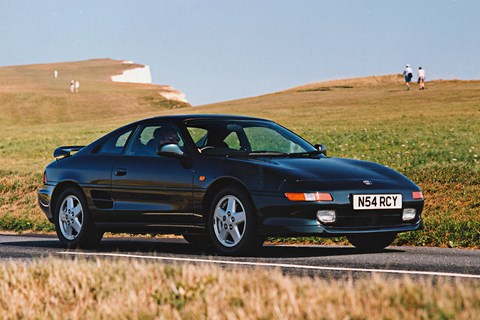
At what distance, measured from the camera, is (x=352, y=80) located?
275 ft

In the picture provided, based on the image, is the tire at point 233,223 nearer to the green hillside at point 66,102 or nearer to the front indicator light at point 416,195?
the front indicator light at point 416,195

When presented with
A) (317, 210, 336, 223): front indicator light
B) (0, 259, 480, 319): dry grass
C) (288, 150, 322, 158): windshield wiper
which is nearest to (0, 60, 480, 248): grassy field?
(288, 150, 322, 158): windshield wiper

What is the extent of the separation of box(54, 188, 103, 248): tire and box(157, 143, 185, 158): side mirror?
161cm

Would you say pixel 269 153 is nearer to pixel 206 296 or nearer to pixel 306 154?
pixel 306 154

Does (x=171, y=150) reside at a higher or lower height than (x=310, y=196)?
higher

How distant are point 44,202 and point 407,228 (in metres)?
4.80

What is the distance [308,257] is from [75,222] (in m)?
3.29

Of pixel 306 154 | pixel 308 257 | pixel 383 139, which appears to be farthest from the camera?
pixel 383 139

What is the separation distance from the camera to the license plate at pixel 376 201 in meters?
9.45

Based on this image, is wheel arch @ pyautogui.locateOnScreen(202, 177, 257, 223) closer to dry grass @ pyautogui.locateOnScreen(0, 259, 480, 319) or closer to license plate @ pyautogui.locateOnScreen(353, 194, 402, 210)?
license plate @ pyautogui.locateOnScreen(353, 194, 402, 210)

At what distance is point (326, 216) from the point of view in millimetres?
9344

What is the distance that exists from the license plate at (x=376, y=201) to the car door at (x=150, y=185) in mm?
1867

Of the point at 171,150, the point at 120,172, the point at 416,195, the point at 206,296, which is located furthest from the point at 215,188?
the point at 206,296

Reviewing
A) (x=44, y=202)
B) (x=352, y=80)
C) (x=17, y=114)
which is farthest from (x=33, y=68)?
(x=44, y=202)
